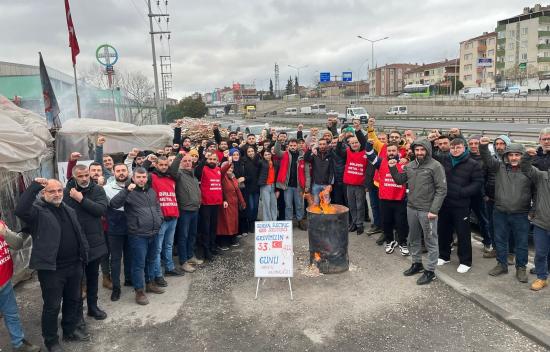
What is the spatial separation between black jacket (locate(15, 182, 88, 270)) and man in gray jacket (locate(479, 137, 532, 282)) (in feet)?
18.9

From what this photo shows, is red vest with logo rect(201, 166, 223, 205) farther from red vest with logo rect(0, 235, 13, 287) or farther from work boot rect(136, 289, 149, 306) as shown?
red vest with logo rect(0, 235, 13, 287)

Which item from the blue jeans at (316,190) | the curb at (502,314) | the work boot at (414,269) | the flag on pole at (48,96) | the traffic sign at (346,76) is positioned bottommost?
the curb at (502,314)

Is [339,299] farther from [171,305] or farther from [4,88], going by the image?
[4,88]

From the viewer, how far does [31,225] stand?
13.9ft

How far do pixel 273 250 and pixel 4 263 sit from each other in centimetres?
331

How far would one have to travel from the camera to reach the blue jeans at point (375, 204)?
8.12 metres

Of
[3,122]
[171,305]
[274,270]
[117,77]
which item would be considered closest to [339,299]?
[274,270]

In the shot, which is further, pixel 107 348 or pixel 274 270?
pixel 274 270

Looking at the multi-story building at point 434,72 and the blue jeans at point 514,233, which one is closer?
the blue jeans at point 514,233

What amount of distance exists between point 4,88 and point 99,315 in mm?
32093

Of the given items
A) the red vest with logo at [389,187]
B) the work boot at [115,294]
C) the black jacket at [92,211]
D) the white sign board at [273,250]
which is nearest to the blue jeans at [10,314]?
the black jacket at [92,211]

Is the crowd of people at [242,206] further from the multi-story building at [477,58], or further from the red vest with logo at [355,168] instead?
the multi-story building at [477,58]

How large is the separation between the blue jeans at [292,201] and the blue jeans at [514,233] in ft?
13.2

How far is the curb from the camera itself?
4363 mm
